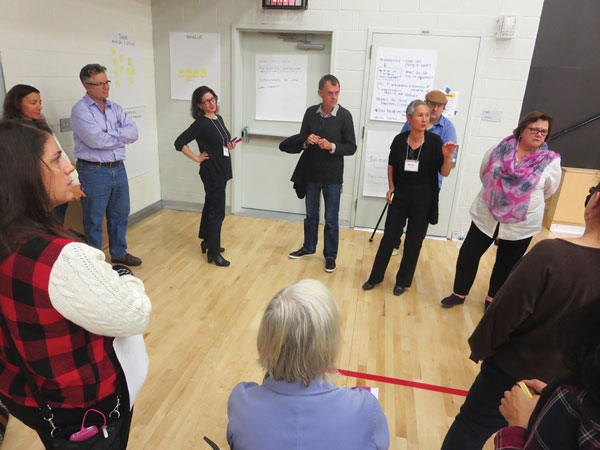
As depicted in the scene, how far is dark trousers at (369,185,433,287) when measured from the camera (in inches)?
121

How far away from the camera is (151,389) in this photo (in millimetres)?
2246

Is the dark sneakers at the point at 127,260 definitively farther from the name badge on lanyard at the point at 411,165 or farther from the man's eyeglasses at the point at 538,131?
the man's eyeglasses at the point at 538,131

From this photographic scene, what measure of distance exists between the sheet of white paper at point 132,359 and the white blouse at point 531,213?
7.97ft

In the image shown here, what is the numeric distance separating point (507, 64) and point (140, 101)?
148 inches

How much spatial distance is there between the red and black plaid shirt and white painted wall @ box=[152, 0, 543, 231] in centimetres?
377

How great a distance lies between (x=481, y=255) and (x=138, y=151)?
3599 mm

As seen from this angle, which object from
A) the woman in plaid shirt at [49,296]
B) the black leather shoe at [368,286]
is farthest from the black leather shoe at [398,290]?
the woman in plaid shirt at [49,296]

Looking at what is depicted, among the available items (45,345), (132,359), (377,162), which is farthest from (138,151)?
(45,345)

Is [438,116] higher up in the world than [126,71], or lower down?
lower down

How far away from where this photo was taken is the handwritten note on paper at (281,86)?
14.9ft

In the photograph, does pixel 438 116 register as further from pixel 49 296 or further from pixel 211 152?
pixel 49 296

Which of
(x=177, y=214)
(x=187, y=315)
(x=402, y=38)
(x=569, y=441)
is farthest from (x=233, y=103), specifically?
(x=569, y=441)

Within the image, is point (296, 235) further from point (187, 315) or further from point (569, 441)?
point (569, 441)

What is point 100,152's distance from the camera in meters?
3.22
